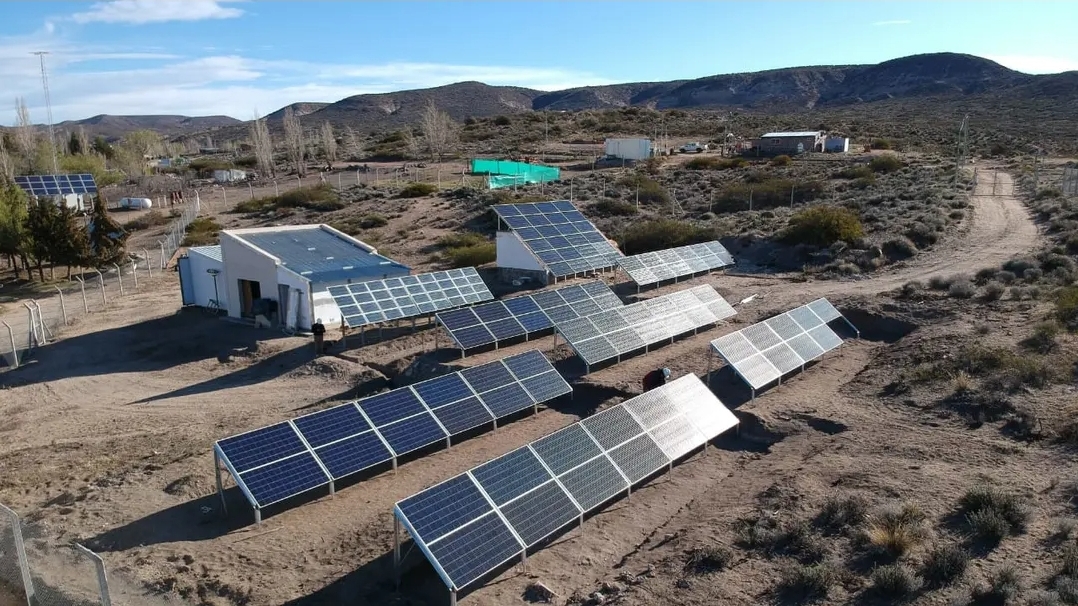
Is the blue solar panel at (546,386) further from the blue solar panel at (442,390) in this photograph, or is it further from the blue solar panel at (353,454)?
the blue solar panel at (353,454)

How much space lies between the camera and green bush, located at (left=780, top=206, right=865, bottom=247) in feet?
105

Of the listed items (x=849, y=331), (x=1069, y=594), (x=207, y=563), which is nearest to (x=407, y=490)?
(x=207, y=563)

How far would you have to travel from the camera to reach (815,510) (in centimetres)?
1139

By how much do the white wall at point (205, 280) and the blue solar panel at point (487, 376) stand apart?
14.2 metres

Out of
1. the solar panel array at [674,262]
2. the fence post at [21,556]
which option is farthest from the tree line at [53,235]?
the fence post at [21,556]

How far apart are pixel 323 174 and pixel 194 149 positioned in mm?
85864

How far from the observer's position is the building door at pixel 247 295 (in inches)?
1033

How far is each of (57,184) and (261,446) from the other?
58925mm

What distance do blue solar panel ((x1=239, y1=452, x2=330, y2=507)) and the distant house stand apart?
6893 cm

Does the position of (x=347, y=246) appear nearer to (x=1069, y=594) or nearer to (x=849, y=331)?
(x=849, y=331)

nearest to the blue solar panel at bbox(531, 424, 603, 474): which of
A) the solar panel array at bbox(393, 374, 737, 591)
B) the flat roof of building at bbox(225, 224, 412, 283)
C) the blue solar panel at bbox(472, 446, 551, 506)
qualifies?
the solar panel array at bbox(393, 374, 737, 591)

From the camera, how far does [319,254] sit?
1057 inches

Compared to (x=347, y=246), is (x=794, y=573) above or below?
below

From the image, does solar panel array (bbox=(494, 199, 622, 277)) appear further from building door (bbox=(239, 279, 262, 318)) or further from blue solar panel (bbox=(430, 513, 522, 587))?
blue solar panel (bbox=(430, 513, 522, 587))
